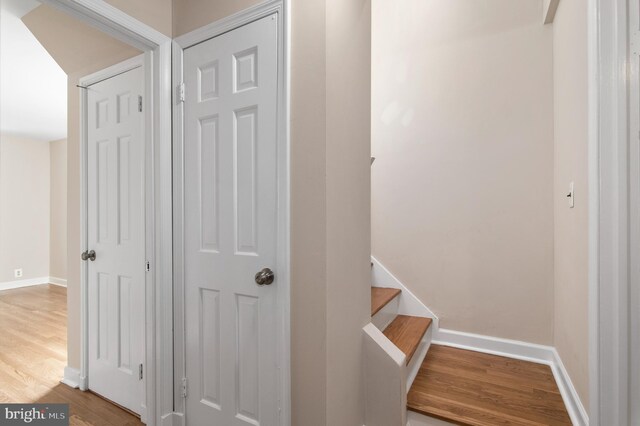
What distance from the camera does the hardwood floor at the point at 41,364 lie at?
1940mm

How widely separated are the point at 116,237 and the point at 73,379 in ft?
3.80

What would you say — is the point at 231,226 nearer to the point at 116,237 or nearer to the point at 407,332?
the point at 116,237

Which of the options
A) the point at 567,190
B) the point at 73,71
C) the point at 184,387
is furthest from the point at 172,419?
the point at 567,190

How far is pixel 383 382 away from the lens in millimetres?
1525

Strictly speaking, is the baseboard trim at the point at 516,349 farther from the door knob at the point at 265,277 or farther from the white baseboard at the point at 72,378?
the white baseboard at the point at 72,378

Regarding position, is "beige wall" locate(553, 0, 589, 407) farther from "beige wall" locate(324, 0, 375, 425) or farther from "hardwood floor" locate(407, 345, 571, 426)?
"beige wall" locate(324, 0, 375, 425)

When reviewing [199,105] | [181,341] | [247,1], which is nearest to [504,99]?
[247,1]

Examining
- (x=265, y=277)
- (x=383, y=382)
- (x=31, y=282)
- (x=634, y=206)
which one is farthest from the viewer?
(x=31, y=282)

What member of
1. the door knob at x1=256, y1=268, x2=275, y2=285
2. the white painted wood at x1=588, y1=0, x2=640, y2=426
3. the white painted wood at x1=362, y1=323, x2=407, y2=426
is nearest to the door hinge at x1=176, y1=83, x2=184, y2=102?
the door knob at x1=256, y1=268, x2=275, y2=285

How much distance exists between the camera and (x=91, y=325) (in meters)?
2.15

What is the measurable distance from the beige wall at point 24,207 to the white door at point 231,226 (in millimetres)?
5993

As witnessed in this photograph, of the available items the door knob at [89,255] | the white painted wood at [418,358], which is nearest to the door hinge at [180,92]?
the door knob at [89,255]

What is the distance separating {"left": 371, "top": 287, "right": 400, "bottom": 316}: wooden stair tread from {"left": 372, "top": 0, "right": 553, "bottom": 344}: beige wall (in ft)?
0.59

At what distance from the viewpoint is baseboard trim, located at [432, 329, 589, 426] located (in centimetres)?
173
